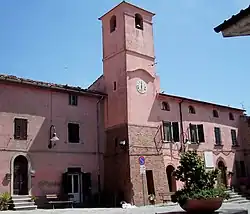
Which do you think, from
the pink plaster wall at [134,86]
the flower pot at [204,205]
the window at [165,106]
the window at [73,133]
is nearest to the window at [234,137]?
the pink plaster wall at [134,86]

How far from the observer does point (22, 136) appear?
20.7m

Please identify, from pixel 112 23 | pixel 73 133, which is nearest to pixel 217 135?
pixel 112 23

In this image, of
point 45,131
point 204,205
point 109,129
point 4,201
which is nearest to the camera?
point 204,205

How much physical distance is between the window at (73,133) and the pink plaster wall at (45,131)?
262mm

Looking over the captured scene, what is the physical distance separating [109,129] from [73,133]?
2.62 meters

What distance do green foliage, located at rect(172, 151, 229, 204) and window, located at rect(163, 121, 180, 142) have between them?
1229 cm

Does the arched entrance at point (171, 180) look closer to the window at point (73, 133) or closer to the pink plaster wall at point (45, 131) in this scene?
the pink plaster wall at point (45, 131)

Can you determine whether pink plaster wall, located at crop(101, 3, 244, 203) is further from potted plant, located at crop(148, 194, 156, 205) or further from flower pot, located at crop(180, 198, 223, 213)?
flower pot, located at crop(180, 198, 223, 213)

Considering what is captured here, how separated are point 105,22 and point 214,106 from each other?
37.6ft

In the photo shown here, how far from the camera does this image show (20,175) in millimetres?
20438

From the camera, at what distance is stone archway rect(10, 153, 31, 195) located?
20.0 meters

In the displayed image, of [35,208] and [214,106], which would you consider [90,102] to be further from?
[214,106]

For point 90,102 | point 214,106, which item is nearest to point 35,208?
point 90,102

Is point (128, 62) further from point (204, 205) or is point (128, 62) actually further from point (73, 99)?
point (204, 205)
